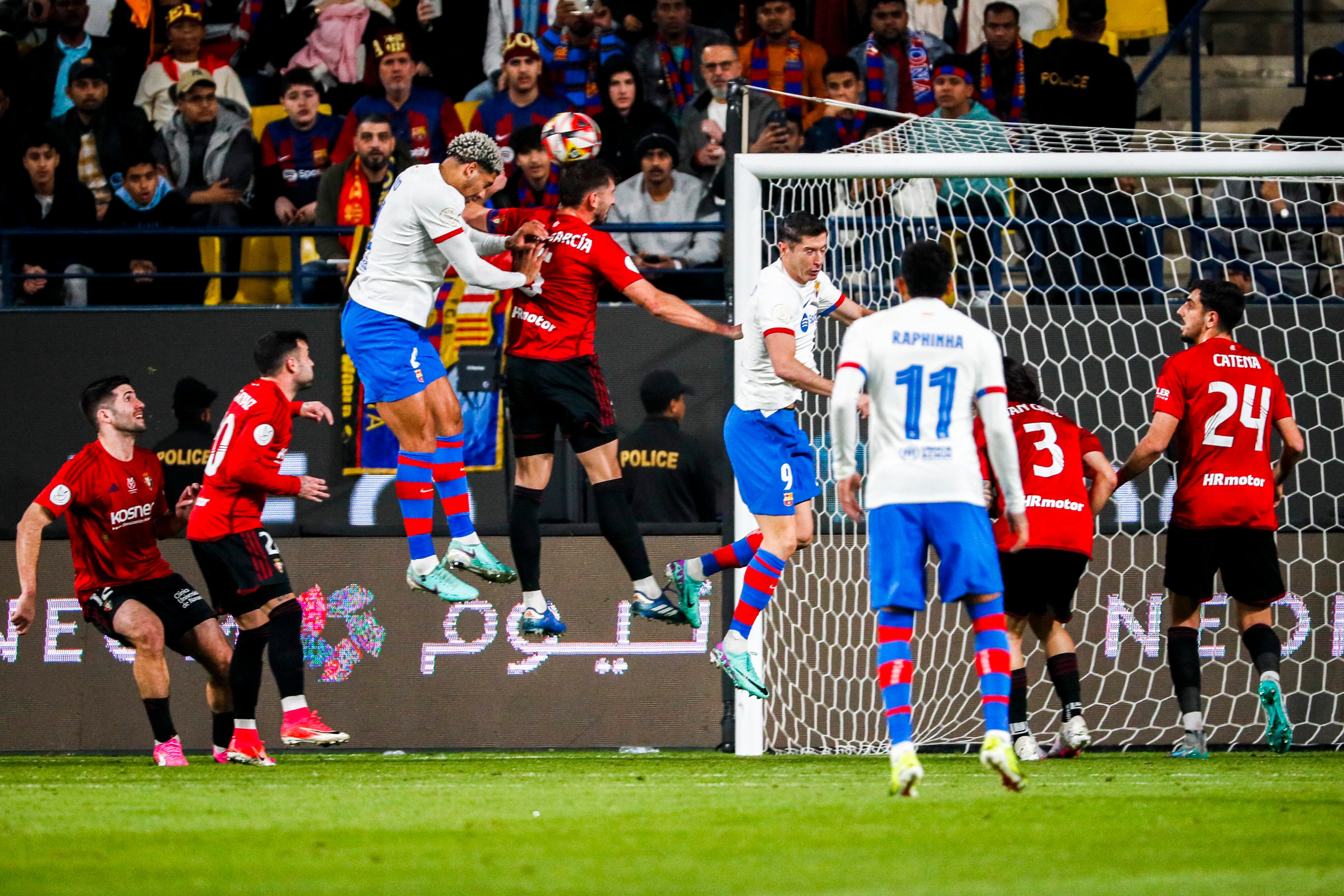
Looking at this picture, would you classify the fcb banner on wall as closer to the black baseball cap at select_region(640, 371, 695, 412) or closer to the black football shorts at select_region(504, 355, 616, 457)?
the black baseball cap at select_region(640, 371, 695, 412)

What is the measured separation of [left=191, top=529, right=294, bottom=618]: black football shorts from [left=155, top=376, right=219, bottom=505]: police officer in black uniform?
1837 mm

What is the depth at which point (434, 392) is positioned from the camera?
28.0ft

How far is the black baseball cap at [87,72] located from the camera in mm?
12461

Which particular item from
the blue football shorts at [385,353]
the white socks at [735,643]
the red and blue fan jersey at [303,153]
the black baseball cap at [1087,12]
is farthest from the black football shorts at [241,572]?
the black baseball cap at [1087,12]

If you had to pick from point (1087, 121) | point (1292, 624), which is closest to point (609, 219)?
point (1087, 121)

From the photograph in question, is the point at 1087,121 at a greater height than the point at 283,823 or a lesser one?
greater

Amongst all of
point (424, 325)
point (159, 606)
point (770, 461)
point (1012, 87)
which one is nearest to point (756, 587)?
point (770, 461)

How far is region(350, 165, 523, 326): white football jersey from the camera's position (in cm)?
812

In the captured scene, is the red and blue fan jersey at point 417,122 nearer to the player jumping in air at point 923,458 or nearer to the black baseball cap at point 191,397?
the black baseball cap at point 191,397

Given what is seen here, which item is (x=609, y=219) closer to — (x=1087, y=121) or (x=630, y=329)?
(x=630, y=329)

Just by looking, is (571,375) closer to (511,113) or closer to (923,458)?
(923,458)

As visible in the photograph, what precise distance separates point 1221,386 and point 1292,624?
229cm

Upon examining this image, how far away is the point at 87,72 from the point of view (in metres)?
12.5

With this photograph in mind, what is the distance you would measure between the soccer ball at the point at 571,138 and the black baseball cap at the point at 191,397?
134 inches
